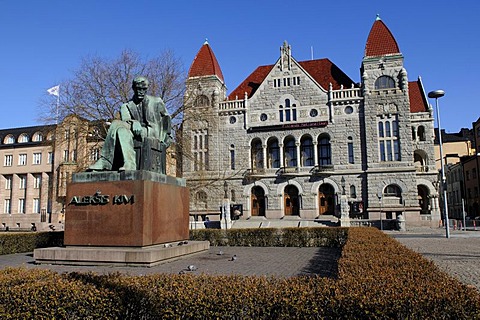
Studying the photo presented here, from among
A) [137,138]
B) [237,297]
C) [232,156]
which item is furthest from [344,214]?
[237,297]

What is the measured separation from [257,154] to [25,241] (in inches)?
1308

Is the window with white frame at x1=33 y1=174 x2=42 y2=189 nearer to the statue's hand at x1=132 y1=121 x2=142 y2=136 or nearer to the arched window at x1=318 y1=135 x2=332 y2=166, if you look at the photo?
the arched window at x1=318 y1=135 x2=332 y2=166

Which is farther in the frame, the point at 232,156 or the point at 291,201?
the point at 232,156

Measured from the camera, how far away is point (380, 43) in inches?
1741

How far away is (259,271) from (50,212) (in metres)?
54.0

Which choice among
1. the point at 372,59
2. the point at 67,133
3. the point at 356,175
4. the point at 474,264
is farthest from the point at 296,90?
the point at 474,264

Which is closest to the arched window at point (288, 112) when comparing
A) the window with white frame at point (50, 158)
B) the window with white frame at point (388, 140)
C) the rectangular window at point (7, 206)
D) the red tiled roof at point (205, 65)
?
the window with white frame at point (388, 140)

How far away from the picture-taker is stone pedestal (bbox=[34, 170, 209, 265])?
1010cm

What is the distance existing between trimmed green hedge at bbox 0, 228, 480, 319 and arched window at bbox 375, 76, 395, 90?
40.5 m

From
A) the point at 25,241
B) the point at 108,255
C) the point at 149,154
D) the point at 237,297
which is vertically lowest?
the point at 25,241

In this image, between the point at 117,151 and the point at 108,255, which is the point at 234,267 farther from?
the point at 117,151

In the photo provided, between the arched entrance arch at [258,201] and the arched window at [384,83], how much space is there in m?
18.5

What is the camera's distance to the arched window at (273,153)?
154 feet

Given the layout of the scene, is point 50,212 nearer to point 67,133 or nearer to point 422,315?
point 67,133
